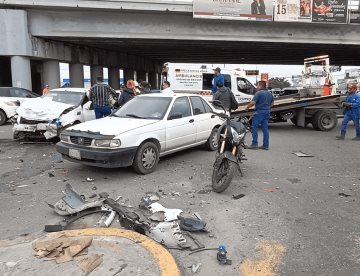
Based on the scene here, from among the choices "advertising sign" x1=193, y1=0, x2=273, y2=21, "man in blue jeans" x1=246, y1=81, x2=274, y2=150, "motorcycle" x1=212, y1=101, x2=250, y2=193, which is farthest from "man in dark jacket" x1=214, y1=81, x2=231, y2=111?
"advertising sign" x1=193, y1=0, x2=273, y2=21

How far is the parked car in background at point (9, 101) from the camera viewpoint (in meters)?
14.0

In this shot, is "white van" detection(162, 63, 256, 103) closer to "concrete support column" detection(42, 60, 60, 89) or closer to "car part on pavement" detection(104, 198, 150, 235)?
"concrete support column" detection(42, 60, 60, 89)

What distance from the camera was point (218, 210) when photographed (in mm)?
4773

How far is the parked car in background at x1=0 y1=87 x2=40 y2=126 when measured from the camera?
14.0 meters

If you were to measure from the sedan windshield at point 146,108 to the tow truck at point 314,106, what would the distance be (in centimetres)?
507

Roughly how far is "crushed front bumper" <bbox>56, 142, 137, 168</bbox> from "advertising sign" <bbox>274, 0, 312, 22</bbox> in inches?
651

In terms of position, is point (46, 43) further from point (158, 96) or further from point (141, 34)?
point (158, 96)

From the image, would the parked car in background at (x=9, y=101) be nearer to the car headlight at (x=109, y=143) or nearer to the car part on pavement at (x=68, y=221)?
the car headlight at (x=109, y=143)

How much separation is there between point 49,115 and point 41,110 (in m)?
0.37

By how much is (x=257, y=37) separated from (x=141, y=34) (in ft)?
22.8

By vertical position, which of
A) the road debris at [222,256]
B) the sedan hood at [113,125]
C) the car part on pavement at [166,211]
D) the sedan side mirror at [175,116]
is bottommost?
the road debris at [222,256]

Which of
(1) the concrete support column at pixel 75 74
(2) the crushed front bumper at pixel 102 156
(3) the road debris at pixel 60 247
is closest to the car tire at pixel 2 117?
(2) the crushed front bumper at pixel 102 156

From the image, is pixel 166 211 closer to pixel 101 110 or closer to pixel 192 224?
pixel 192 224

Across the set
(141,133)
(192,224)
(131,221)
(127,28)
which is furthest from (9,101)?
(192,224)
